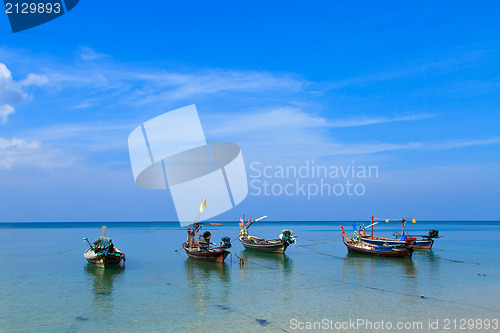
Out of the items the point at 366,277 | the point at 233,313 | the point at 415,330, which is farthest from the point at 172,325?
the point at 366,277

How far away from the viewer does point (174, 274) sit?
2595 cm

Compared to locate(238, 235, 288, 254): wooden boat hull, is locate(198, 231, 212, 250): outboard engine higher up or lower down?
higher up

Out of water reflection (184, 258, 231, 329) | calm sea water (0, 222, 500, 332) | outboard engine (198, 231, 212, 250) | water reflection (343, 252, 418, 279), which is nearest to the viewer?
calm sea water (0, 222, 500, 332)

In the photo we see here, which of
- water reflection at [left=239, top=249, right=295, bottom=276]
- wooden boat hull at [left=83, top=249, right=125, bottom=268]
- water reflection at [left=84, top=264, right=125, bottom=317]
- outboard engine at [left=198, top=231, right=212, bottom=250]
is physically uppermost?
outboard engine at [left=198, top=231, right=212, bottom=250]

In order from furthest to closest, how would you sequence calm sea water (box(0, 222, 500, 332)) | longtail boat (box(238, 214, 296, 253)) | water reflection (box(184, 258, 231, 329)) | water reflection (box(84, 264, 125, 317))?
longtail boat (box(238, 214, 296, 253)) → water reflection (box(84, 264, 125, 317)) → water reflection (box(184, 258, 231, 329)) → calm sea water (box(0, 222, 500, 332))

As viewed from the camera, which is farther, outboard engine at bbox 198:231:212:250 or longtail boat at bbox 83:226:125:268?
outboard engine at bbox 198:231:212:250

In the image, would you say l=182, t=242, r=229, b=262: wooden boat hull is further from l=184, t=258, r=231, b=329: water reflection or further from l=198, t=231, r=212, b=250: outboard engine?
l=198, t=231, r=212, b=250: outboard engine

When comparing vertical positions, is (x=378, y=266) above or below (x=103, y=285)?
below

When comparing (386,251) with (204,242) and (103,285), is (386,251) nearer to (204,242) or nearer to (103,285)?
(204,242)

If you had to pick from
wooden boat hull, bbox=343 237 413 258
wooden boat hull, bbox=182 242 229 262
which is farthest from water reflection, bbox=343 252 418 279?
wooden boat hull, bbox=182 242 229 262

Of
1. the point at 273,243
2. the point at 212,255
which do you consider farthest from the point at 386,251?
the point at 212,255

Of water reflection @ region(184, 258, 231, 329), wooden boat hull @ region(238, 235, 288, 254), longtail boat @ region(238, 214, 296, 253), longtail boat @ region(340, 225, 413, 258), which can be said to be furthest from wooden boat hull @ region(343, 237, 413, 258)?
water reflection @ region(184, 258, 231, 329)

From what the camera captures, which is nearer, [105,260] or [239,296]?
[239,296]

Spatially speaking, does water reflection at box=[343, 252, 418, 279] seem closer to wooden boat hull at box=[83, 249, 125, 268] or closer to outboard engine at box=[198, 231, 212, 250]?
outboard engine at box=[198, 231, 212, 250]
